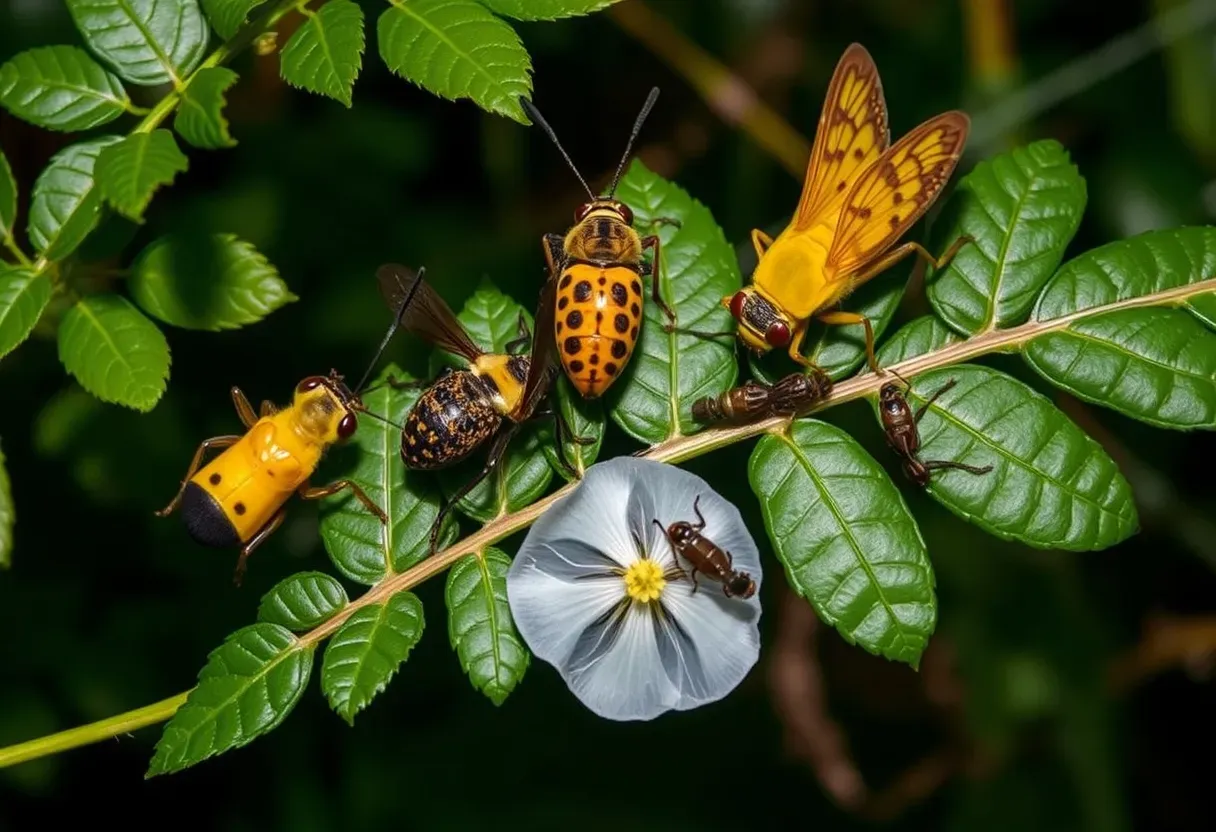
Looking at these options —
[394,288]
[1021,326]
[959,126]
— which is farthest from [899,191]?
[394,288]

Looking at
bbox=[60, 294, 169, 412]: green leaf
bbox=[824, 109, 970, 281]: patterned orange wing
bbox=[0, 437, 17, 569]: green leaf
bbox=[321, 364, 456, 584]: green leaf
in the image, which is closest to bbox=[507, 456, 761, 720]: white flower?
bbox=[321, 364, 456, 584]: green leaf

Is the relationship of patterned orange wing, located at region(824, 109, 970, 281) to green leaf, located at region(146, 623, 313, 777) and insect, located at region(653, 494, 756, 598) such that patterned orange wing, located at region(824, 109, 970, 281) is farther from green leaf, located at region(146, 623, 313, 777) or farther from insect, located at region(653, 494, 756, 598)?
green leaf, located at region(146, 623, 313, 777)

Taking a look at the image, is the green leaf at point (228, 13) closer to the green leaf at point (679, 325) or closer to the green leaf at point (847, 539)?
the green leaf at point (679, 325)

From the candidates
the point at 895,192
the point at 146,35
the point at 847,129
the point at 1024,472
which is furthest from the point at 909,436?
the point at 146,35

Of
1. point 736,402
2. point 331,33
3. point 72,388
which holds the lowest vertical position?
point 72,388

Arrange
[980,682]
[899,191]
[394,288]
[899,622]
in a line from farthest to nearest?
[980,682] → [394,288] → [899,191] → [899,622]

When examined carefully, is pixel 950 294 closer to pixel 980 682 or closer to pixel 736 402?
pixel 736 402
